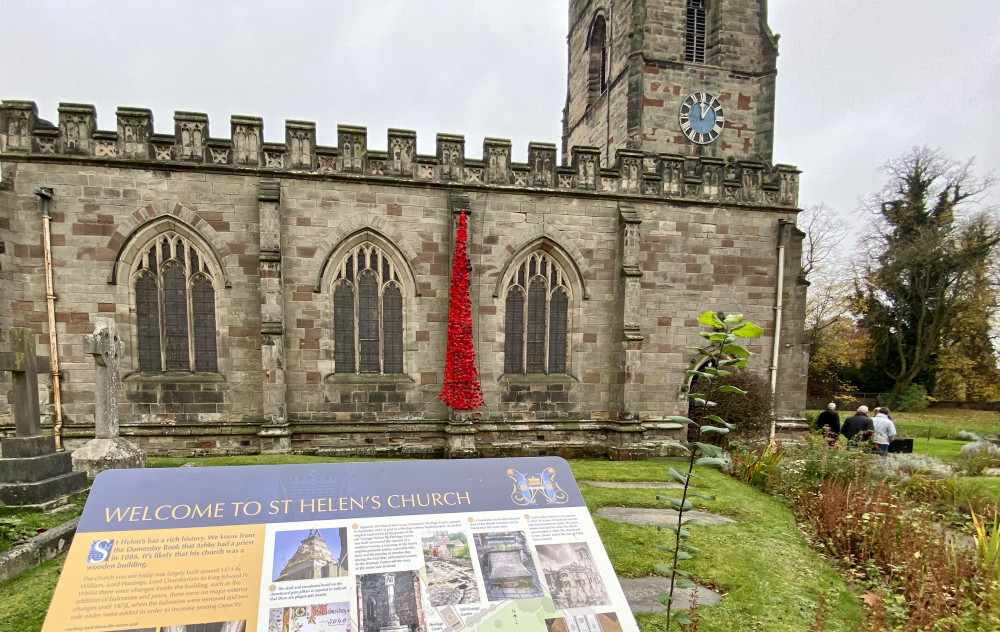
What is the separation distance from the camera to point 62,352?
9.48 metres

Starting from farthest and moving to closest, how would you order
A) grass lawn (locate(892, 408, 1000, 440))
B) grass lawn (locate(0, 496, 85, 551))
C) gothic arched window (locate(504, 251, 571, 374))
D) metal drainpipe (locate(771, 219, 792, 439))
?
1. grass lawn (locate(892, 408, 1000, 440))
2. metal drainpipe (locate(771, 219, 792, 439))
3. gothic arched window (locate(504, 251, 571, 374))
4. grass lawn (locate(0, 496, 85, 551))

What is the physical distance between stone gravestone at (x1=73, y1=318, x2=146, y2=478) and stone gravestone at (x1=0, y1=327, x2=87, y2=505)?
43cm

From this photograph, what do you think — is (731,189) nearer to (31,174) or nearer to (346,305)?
(346,305)

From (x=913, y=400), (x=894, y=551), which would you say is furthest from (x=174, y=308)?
(x=913, y=400)

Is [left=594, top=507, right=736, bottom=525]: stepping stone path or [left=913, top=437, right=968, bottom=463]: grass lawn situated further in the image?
[left=913, top=437, right=968, bottom=463]: grass lawn

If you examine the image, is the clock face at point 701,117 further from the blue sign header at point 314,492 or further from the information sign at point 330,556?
the information sign at point 330,556

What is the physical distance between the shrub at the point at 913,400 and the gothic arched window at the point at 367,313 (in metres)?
25.1

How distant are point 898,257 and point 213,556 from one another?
30.3 meters

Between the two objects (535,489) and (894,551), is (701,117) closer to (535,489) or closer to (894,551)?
(894,551)

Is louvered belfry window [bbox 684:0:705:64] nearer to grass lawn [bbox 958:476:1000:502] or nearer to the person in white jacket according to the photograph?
the person in white jacket

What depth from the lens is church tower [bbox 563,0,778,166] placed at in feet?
42.6

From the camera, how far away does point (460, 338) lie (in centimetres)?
1033

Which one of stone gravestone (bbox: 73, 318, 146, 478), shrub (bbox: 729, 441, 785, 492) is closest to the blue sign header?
stone gravestone (bbox: 73, 318, 146, 478)

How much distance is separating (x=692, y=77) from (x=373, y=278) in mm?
10920
